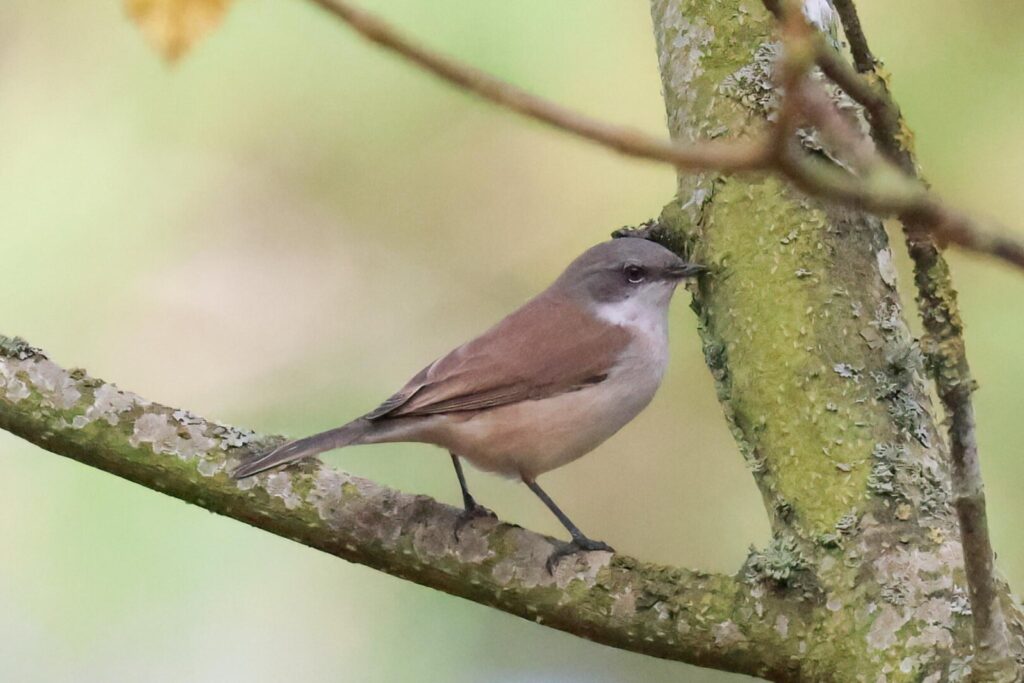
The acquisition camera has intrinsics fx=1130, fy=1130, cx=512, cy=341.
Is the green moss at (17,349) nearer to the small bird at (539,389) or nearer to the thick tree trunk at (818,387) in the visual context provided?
the small bird at (539,389)

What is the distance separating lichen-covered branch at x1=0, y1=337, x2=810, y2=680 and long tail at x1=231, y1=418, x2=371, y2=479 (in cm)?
3

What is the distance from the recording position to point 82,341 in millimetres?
5379

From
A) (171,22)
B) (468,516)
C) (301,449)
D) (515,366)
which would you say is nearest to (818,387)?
(468,516)

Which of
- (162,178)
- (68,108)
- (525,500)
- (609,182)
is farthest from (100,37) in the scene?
(525,500)

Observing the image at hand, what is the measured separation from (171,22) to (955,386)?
3.24 feet

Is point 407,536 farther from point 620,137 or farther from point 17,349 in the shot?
point 620,137

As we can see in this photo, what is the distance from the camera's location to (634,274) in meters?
3.54

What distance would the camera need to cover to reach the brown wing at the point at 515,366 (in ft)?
10.2

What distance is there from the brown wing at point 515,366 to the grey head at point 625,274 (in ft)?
0.54

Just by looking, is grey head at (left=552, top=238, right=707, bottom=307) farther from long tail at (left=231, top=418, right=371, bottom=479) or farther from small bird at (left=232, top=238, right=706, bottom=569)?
long tail at (left=231, top=418, right=371, bottom=479)

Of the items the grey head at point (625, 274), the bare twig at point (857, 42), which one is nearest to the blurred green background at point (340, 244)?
the grey head at point (625, 274)

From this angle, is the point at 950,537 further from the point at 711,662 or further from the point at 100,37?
the point at 100,37

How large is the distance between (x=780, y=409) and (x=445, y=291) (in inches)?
126

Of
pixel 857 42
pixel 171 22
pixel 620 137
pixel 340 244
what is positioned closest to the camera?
pixel 620 137
